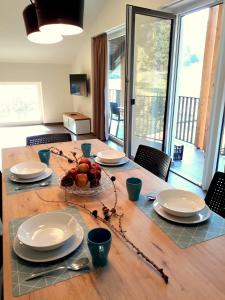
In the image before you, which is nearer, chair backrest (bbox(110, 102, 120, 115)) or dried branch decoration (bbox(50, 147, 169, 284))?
dried branch decoration (bbox(50, 147, 169, 284))

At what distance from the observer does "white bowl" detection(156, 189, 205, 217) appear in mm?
1079

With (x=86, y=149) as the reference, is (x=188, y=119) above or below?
below

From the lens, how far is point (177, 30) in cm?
319

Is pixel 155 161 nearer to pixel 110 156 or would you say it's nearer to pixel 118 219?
pixel 110 156

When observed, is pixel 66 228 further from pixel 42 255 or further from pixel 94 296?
pixel 94 296

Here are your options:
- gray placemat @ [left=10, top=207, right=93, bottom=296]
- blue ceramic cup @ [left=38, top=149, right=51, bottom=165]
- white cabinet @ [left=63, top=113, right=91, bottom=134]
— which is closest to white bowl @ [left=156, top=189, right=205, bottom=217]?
gray placemat @ [left=10, top=207, right=93, bottom=296]

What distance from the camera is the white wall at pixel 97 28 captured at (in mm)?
3655

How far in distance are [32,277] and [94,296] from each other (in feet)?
0.69

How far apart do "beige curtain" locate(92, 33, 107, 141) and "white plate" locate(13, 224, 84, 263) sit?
4546 mm

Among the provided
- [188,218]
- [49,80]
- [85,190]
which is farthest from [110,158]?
[49,80]

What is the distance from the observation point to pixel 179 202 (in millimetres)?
1198

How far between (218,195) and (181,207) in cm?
33

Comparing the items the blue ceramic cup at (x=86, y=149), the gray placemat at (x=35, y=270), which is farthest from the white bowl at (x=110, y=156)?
the gray placemat at (x=35, y=270)

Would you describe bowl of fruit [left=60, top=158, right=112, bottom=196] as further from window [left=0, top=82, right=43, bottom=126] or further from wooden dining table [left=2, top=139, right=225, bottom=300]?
window [left=0, top=82, right=43, bottom=126]
